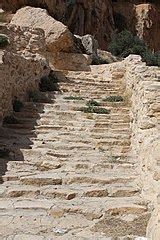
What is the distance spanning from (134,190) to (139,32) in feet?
83.4

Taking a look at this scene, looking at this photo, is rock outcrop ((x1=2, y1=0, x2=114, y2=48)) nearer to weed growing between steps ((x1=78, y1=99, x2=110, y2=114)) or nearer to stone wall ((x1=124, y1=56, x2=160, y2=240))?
weed growing between steps ((x1=78, y1=99, x2=110, y2=114))

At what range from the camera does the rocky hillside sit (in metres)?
23.1

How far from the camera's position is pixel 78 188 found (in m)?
5.82

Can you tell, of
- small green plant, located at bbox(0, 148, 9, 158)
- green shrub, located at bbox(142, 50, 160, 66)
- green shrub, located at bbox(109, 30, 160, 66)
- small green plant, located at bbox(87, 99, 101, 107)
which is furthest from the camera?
green shrub, located at bbox(109, 30, 160, 66)

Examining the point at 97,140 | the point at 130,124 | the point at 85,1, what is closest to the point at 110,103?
the point at 130,124

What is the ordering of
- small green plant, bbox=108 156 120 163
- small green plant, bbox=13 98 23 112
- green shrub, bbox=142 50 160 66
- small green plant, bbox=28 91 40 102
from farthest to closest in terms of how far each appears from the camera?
green shrub, bbox=142 50 160 66, small green plant, bbox=28 91 40 102, small green plant, bbox=13 98 23 112, small green plant, bbox=108 156 120 163

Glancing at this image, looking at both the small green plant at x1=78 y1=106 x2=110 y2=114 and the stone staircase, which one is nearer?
the stone staircase

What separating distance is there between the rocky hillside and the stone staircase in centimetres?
1360

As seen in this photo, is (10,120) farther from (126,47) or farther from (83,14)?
(83,14)

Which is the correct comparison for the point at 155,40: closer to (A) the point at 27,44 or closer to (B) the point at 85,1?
(B) the point at 85,1

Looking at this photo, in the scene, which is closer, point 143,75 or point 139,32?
point 143,75

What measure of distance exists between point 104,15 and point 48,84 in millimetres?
18090

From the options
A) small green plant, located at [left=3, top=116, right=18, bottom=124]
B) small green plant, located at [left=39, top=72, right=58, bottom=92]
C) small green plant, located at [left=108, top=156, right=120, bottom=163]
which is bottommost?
small green plant, located at [left=39, top=72, right=58, bottom=92]

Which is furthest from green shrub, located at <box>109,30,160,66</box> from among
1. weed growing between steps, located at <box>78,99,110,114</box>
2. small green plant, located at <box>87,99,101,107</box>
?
weed growing between steps, located at <box>78,99,110,114</box>
